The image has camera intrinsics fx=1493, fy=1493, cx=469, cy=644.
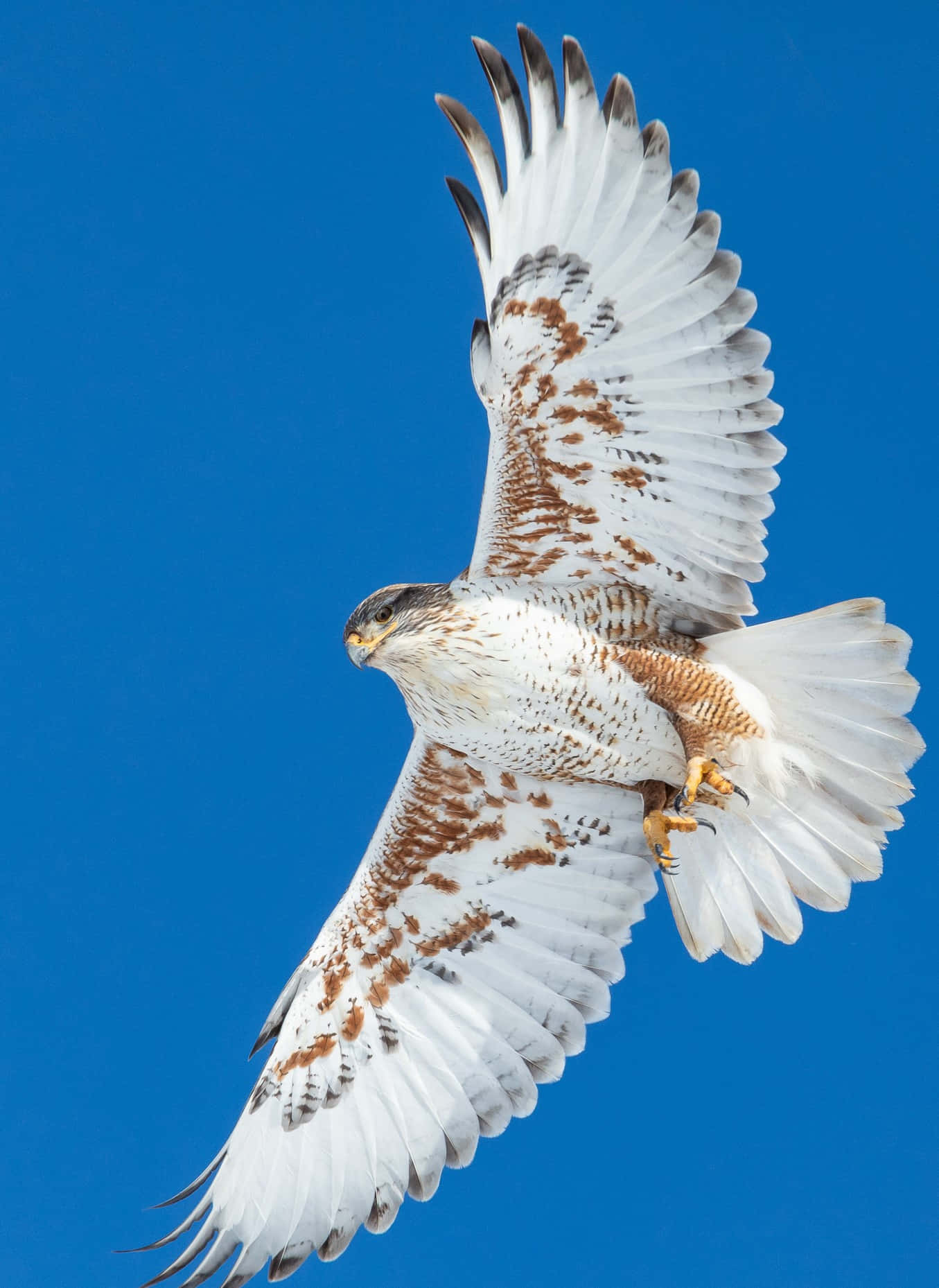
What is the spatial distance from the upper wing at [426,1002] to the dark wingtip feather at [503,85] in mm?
2244

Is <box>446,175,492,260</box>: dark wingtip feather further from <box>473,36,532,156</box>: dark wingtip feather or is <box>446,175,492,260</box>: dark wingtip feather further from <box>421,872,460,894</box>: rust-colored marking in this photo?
<box>421,872,460,894</box>: rust-colored marking

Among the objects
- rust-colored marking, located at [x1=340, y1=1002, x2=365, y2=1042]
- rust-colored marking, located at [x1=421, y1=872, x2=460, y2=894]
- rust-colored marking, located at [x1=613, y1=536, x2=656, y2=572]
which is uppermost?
rust-colored marking, located at [x1=613, y1=536, x2=656, y2=572]

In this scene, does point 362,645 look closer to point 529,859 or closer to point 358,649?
point 358,649

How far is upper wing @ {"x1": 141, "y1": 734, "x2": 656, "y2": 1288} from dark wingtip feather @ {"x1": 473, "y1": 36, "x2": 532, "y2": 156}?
7.36ft

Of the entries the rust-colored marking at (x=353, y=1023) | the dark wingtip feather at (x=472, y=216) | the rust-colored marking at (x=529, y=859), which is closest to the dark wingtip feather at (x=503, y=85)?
the dark wingtip feather at (x=472, y=216)

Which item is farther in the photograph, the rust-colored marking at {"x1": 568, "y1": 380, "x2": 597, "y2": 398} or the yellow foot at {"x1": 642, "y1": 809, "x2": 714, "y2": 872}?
the yellow foot at {"x1": 642, "y1": 809, "x2": 714, "y2": 872}

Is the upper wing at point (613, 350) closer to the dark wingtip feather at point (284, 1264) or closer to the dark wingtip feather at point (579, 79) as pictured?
the dark wingtip feather at point (579, 79)

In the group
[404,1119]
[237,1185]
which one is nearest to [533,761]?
[404,1119]

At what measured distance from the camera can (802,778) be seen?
5438mm

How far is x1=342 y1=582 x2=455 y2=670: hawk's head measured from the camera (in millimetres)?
5203

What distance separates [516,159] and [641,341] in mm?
699

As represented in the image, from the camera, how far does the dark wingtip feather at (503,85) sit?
4578 mm

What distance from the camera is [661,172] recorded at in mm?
4676

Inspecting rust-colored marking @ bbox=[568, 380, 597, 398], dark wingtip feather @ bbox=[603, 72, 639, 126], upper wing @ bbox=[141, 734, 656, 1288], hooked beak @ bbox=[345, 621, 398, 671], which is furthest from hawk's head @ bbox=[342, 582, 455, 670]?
dark wingtip feather @ bbox=[603, 72, 639, 126]
